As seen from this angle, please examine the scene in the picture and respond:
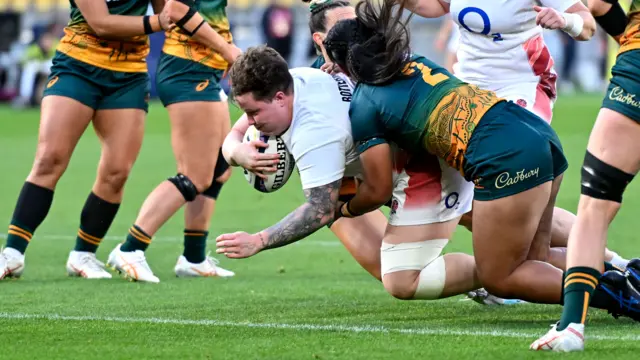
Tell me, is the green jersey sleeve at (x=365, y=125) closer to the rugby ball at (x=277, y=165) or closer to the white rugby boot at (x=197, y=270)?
the rugby ball at (x=277, y=165)

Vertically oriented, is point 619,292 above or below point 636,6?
below

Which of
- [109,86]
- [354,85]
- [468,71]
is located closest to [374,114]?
[354,85]

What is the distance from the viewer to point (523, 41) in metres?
6.80

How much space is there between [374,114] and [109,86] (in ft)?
9.89

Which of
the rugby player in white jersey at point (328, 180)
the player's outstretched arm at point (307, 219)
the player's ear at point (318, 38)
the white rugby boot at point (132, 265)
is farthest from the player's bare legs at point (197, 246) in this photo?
the player's outstretched arm at point (307, 219)

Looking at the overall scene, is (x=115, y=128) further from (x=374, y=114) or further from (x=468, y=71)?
(x=374, y=114)

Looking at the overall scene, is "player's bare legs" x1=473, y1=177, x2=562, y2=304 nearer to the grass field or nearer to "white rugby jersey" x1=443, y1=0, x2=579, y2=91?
the grass field

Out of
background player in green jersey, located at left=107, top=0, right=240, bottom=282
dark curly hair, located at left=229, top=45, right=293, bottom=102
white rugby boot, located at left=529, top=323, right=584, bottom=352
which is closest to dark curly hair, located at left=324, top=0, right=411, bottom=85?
dark curly hair, located at left=229, top=45, right=293, bottom=102

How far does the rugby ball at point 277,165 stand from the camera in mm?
5547

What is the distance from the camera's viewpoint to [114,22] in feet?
25.6

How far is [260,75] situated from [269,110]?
0.16m

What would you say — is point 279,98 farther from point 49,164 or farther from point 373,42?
point 49,164

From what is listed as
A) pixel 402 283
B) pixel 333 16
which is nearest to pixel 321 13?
pixel 333 16

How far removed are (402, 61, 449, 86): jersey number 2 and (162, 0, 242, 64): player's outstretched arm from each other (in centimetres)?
240
